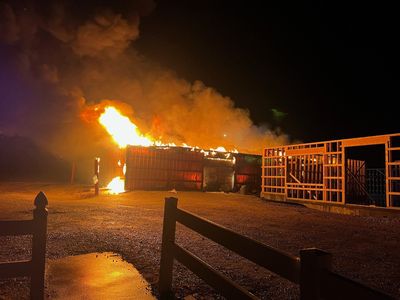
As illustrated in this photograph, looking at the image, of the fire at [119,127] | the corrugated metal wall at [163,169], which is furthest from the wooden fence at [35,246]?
the fire at [119,127]

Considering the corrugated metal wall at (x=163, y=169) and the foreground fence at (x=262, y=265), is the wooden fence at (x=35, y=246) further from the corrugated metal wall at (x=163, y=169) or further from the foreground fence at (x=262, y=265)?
the corrugated metal wall at (x=163, y=169)

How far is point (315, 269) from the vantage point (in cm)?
172

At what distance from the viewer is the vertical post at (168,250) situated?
3.78 meters

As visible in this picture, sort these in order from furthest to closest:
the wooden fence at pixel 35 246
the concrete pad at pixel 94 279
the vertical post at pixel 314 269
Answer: the concrete pad at pixel 94 279 < the wooden fence at pixel 35 246 < the vertical post at pixel 314 269

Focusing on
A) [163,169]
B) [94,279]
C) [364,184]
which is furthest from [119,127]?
[94,279]

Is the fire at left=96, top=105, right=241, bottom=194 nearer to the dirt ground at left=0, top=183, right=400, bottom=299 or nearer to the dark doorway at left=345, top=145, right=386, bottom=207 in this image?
the dark doorway at left=345, top=145, right=386, bottom=207

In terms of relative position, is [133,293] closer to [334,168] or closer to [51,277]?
[51,277]

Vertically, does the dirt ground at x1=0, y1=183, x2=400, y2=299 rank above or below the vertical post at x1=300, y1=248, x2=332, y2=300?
below

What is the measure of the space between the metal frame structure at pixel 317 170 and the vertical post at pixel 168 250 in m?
11.1

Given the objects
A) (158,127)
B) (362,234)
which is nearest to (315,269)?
(362,234)

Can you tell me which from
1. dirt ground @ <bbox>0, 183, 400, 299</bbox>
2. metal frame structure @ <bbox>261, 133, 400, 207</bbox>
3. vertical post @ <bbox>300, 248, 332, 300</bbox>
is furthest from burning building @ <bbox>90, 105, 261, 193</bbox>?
vertical post @ <bbox>300, 248, 332, 300</bbox>

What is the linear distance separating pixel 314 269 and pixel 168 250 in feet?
7.97

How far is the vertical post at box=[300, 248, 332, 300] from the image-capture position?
1712 mm

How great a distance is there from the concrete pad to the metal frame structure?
11253mm
